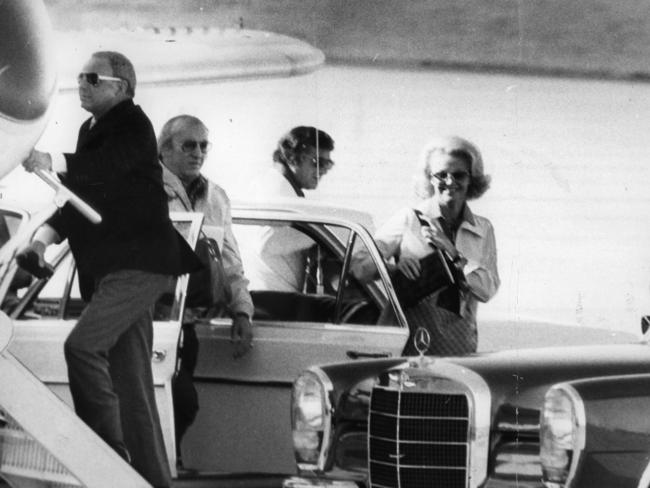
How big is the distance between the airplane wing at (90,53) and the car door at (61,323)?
518mm

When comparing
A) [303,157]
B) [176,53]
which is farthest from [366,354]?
[176,53]

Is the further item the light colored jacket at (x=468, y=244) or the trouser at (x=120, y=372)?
the trouser at (x=120, y=372)

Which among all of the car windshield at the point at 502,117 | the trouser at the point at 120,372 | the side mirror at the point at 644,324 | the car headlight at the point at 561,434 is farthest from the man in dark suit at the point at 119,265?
the side mirror at the point at 644,324

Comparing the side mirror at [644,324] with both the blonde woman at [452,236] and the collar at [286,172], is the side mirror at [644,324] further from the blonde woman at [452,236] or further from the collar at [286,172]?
the collar at [286,172]

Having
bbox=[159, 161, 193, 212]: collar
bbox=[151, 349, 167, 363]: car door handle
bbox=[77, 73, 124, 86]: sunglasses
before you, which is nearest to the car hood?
bbox=[151, 349, 167, 363]: car door handle

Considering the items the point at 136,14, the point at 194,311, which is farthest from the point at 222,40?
the point at 194,311

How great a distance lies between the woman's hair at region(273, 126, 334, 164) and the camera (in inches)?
229

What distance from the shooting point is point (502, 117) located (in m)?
5.50

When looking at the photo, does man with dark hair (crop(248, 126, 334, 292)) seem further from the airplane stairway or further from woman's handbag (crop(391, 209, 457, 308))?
the airplane stairway

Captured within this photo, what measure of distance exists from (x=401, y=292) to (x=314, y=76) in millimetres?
918

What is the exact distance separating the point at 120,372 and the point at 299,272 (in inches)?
36.8

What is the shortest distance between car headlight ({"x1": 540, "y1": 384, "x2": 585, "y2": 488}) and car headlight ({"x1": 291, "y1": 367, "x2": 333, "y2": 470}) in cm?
88

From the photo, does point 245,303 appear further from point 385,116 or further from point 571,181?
point 571,181

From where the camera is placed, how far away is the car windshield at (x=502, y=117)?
5355mm
